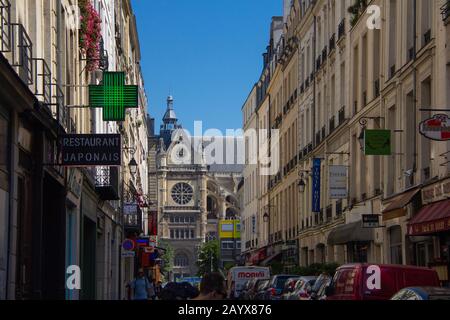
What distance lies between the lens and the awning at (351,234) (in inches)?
1430

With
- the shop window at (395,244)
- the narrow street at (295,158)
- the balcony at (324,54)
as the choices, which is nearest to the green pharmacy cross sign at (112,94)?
the narrow street at (295,158)

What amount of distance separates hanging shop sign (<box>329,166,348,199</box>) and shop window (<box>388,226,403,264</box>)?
4.01 meters

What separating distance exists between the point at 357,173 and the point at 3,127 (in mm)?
22989

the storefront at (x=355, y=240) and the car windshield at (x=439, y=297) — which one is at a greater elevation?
the storefront at (x=355, y=240)

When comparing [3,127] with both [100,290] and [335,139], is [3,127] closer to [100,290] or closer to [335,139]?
[100,290]

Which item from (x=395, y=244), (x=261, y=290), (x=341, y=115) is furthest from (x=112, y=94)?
(x=341, y=115)

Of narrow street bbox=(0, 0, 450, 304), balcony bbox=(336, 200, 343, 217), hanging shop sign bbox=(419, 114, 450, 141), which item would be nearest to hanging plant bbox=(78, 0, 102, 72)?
narrow street bbox=(0, 0, 450, 304)

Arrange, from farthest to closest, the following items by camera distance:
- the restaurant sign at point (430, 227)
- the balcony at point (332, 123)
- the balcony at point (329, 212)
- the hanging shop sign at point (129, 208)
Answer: the hanging shop sign at point (129, 208), the balcony at point (329, 212), the balcony at point (332, 123), the restaurant sign at point (430, 227)

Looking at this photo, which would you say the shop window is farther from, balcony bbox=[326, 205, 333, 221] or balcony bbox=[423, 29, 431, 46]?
balcony bbox=[326, 205, 333, 221]

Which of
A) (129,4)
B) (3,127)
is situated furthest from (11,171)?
(129,4)

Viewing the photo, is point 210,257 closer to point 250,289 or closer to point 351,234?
point 250,289

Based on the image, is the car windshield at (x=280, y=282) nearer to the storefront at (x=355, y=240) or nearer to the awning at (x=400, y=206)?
the awning at (x=400, y=206)

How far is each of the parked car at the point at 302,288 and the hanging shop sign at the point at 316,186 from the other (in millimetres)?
18456

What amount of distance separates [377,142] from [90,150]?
10296mm
